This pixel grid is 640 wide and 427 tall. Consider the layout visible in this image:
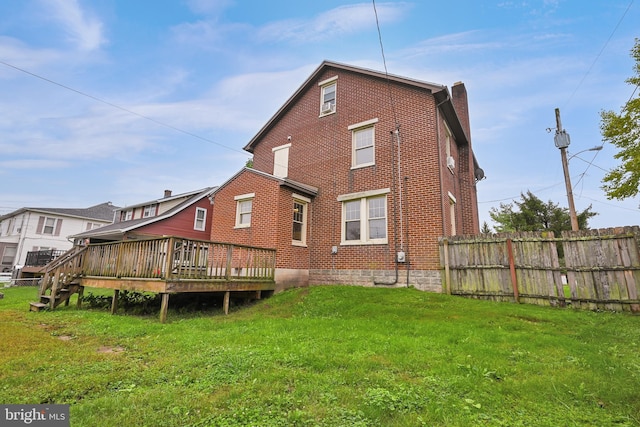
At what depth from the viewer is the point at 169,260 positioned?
6.96 meters

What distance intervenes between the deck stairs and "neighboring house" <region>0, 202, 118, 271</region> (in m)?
21.3

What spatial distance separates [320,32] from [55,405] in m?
9.39

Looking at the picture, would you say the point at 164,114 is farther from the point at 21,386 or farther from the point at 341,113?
the point at 21,386

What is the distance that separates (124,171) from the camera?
26.5 metres

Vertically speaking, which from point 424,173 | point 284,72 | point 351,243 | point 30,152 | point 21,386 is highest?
point 284,72

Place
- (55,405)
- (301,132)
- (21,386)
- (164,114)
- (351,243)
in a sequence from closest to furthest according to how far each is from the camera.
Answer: (55,405) → (21,386) → (351,243) → (164,114) → (301,132)

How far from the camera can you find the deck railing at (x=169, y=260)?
7.40m

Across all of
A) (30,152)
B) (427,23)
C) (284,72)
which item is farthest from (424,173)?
(30,152)

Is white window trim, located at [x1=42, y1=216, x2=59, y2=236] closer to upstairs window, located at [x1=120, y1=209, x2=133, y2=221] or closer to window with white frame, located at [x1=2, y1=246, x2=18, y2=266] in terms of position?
window with white frame, located at [x1=2, y1=246, x2=18, y2=266]

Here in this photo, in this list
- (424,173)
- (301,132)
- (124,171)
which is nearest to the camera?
(424,173)

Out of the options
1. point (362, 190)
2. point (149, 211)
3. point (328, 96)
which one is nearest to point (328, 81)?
point (328, 96)

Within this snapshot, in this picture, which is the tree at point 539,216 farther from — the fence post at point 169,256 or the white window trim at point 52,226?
the white window trim at point 52,226

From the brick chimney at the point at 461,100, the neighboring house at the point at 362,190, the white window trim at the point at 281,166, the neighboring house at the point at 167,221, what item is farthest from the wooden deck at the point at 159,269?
the brick chimney at the point at 461,100

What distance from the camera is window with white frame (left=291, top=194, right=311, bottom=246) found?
11.4 metres
